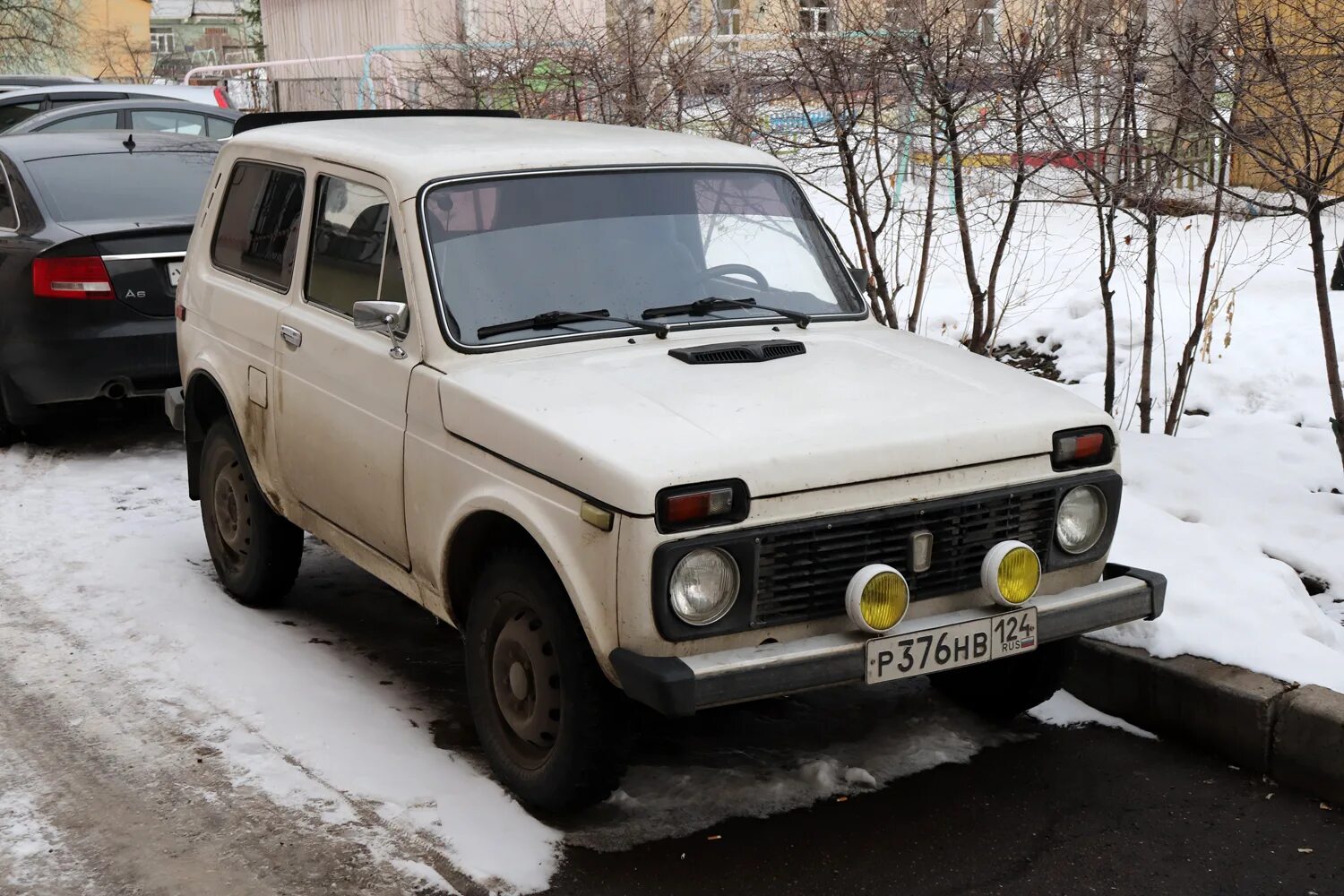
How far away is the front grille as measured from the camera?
13.1ft

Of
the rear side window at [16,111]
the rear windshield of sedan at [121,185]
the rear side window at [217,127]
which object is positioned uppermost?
the rear side window at [16,111]

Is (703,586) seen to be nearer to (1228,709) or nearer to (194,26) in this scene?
(1228,709)

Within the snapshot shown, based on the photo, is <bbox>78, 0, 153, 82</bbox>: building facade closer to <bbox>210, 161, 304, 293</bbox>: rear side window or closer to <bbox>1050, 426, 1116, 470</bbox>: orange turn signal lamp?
<bbox>210, 161, 304, 293</bbox>: rear side window

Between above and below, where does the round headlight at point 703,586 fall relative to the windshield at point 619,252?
below

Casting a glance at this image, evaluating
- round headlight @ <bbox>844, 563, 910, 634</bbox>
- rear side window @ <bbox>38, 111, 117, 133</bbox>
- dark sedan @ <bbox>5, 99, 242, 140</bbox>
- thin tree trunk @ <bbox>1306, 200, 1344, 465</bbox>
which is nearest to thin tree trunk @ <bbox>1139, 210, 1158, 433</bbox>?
thin tree trunk @ <bbox>1306, 200, 1344, 465</bbox>

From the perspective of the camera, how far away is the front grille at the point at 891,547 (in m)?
4.00

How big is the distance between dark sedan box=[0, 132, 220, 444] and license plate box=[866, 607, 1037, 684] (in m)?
5.45

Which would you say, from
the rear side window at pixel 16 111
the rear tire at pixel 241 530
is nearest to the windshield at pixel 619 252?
the rear tire at pixel 241 530

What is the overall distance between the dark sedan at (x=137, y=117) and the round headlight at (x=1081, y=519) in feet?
39.0

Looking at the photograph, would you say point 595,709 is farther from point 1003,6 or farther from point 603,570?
point 1003,6

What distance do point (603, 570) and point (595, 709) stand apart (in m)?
0.45

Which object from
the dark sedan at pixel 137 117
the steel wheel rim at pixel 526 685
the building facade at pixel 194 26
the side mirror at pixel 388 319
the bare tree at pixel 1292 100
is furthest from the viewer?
the building facade at pixel 194 26

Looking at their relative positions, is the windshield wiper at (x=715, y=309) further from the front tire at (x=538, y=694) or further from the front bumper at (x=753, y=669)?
the front bumper at (x=753, y=669)

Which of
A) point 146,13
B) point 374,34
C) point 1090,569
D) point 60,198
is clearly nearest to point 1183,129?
point 1090,569
